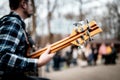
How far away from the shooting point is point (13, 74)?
2711 millimetres

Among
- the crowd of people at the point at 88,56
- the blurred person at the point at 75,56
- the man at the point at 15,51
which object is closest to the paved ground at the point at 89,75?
the crowd of people at the point at 88,56

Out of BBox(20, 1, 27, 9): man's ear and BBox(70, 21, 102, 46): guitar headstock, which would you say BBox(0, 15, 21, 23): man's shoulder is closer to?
BBox(20, 1, 27, 9): man's ear

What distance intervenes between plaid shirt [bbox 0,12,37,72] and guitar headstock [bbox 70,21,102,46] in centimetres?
52

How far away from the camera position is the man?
8.38 ft

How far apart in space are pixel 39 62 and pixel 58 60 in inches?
842

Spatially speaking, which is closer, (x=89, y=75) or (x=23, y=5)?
(x=23, y=5)

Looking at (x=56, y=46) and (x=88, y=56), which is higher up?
(x=88, y=56)

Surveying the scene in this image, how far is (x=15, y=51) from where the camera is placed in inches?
102

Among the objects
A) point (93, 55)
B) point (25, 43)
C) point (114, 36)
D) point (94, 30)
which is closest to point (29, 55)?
point (25, 43)

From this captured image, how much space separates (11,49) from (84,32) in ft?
2.55

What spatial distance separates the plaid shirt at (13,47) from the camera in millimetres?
2549

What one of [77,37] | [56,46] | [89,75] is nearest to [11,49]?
[56,46]

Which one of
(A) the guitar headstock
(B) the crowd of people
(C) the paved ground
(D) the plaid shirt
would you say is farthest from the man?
(B) the crowd of people

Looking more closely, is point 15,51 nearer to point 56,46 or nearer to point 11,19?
point 11,19
